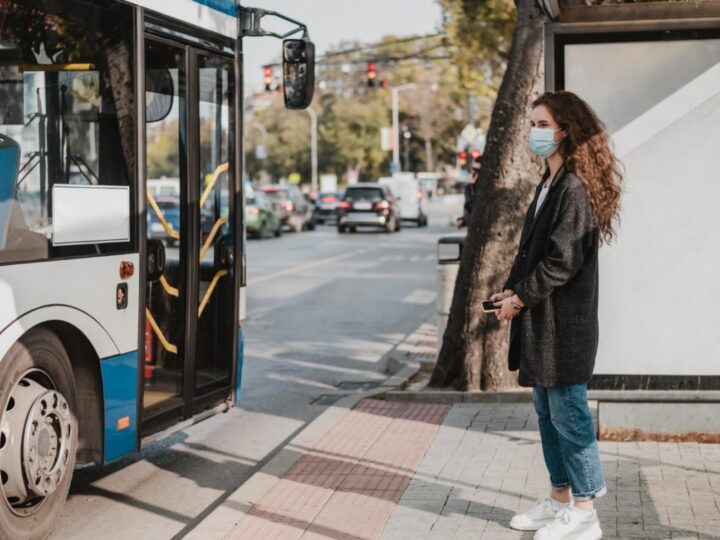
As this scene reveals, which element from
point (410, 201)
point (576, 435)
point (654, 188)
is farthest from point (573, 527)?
point (410, 201)

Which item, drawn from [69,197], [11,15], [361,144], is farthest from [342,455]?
[361,144]

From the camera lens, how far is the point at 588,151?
5.41m

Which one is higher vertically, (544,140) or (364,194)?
(544,140)

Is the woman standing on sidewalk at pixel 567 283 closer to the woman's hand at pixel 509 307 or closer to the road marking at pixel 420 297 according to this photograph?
the woman's hand at pixel 509 307

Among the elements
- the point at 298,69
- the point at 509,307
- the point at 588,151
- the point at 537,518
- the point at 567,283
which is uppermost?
the point at 298,69

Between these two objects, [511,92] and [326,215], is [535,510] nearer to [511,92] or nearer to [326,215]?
[511,92]

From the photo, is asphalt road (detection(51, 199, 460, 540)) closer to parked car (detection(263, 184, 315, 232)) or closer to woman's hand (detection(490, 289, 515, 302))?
woman's hand (detection(490, 289, 515, 302))

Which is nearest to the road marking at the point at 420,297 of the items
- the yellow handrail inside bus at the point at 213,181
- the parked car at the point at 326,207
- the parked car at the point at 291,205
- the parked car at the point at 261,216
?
the yellow handrail inside bus at the point at 213,181

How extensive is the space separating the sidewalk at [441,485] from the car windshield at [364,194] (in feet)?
117

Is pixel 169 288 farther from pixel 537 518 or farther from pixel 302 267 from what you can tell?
pixel 302 267

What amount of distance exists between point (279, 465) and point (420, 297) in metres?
12.7

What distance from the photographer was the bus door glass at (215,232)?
770 centimetres

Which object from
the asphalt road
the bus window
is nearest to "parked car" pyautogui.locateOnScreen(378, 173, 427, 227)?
the asphalt road

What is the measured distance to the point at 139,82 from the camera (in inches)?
258
